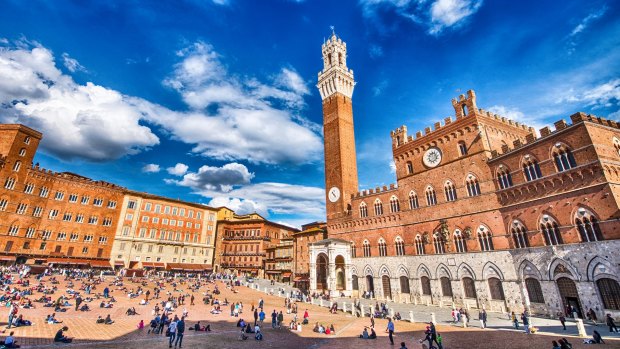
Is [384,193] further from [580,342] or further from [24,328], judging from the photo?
[24,328]

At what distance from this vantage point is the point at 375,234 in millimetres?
40688

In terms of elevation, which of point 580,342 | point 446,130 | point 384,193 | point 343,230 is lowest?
point 580,342

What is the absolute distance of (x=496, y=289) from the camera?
1099 inches

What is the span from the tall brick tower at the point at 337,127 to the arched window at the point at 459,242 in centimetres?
1753

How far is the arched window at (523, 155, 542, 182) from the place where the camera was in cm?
2600

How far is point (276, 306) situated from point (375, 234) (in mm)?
16484

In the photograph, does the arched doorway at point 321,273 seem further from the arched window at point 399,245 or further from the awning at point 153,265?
the awning at point 153,265

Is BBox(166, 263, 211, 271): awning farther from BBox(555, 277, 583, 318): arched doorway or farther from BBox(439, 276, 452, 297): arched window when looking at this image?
BBox(555, 277, 583, 318): arched doorway

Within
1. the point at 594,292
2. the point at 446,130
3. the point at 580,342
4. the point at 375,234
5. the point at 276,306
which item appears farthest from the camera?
the point at 375,234

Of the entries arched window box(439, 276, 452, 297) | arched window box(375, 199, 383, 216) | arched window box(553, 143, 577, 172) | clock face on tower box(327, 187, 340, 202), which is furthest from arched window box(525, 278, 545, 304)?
clock face on tower box(327, 187, 340, 202)

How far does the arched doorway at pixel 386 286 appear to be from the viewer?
37.4 meters

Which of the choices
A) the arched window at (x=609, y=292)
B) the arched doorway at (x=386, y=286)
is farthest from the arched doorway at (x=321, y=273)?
the arched window at (x=609, y=292)

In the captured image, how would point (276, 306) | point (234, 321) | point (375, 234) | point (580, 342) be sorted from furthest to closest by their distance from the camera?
point (375, 234) < point (276, 306) < point (234, 321) < point (580, 342)

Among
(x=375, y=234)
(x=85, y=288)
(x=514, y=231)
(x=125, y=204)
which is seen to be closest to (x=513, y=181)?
(x=514, y=231)
